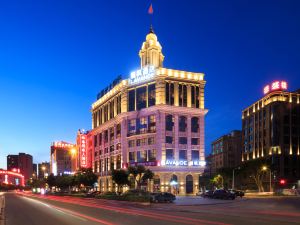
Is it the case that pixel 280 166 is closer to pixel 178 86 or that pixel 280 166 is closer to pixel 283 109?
pixel 283 109

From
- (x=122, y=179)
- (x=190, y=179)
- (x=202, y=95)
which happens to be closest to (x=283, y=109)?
(x=202, y=95)

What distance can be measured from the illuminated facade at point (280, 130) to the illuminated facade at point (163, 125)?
38.1 meters

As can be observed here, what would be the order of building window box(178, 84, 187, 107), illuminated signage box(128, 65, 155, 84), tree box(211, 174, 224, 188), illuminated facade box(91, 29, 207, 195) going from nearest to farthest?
illuminated facade box(91, 29, 207, 195) → building window box(178, 84, 187, 107) → illuminated signage box(128, 65, 155, 84) → tree box(211, 174, 224, 188)

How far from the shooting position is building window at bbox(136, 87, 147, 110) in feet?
351

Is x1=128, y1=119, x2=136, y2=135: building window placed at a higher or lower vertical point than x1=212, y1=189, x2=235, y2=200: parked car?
higher

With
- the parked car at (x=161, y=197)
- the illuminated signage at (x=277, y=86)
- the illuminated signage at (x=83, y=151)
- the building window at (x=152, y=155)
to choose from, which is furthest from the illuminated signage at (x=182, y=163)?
the illuminated signage at (x=277, y=86)

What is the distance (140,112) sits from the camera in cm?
10681

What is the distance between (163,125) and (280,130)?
5569 cm

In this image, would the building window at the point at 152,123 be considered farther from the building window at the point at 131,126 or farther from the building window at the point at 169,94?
the building window at the point at 131,126

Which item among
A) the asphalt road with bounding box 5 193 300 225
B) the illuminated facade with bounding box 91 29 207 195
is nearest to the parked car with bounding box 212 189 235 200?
the asphalt road with bounding box 5 193 300 225

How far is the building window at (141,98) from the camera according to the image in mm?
106875

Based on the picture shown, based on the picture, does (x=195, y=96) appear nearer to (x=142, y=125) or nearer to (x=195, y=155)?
(x=195, y=155)

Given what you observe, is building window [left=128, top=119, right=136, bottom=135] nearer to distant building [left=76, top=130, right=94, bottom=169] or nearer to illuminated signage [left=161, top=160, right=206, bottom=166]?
illuminated signage [left=161, top=160, right=206, bottom=166]

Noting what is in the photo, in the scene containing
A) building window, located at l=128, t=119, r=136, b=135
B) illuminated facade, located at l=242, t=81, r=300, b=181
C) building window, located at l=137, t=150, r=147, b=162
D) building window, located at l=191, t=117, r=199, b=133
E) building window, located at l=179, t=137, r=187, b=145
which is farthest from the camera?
illuminated facade, located at l=242, t=81, r=300, b=181
